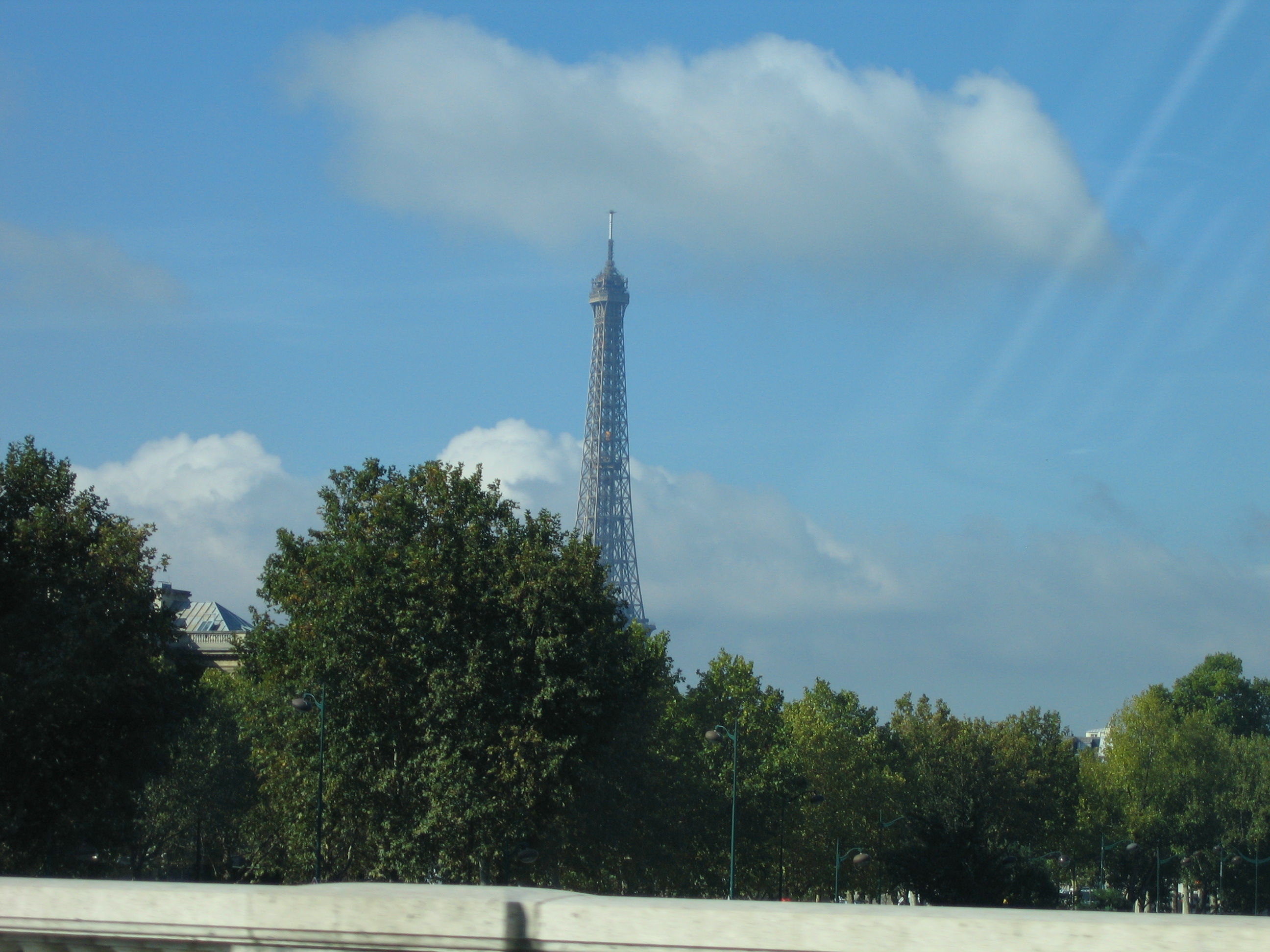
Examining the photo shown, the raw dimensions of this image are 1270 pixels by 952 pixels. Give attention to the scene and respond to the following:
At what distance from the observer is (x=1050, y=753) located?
8675 centimetres

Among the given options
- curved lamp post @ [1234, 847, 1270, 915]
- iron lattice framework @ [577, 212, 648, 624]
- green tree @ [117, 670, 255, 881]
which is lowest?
curved lamp post @ [1234, 847, 1270, 915]

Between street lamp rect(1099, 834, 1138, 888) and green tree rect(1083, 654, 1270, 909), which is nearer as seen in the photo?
street lamp rect(1099, 834, 1138, 888)

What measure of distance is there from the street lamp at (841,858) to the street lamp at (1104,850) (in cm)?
2078

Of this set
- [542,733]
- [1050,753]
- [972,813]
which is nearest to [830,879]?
[972,813]

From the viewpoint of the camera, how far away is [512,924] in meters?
4.99

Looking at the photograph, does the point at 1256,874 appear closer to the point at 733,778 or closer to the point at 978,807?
the point at 978,807

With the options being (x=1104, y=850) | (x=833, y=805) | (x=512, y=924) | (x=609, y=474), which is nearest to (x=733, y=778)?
(x=833, y=805)

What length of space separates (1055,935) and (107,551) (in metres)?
32.8

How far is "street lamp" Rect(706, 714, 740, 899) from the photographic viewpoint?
141 ft

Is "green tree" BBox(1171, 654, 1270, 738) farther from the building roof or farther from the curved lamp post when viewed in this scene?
the building roof

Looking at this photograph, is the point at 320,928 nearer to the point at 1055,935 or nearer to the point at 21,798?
the point at 1055,935

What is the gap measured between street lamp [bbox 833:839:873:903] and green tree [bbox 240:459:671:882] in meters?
20.7

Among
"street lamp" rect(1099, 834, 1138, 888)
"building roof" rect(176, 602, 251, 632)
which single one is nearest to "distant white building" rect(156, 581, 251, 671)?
"building roof" rect(176, 602, 251, 632)

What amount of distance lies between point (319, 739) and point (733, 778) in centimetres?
2062
